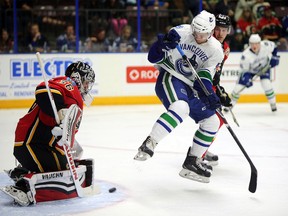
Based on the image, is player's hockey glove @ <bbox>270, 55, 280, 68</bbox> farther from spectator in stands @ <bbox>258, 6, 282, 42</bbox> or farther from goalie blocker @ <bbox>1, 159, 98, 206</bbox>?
goalie blocker @ <bbox>1, 159, 98, 206</bbox>

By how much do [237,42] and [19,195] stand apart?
650 cm

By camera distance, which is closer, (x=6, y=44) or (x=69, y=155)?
(x=69, y=155)

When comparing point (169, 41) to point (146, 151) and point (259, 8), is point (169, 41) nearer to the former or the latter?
point (146, 151)

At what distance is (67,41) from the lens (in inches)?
337

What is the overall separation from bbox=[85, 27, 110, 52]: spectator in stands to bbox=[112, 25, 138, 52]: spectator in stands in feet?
0.40

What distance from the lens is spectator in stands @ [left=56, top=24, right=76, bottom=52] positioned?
8.50 meters

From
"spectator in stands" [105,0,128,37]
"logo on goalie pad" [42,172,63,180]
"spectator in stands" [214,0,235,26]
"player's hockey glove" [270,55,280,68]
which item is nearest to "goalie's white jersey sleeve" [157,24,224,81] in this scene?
"logo on goalie pad" [42,172,63,180]

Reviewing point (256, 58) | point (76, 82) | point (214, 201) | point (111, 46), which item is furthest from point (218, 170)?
point (111, 46)

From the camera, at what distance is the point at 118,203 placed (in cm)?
342

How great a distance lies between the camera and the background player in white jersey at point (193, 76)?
378 centimetres

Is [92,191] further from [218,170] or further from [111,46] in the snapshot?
[111,46]

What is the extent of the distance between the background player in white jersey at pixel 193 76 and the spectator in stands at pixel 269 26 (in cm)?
575

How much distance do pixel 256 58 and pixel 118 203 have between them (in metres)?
5.05

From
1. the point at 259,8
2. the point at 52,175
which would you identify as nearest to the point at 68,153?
the point at 52,175
